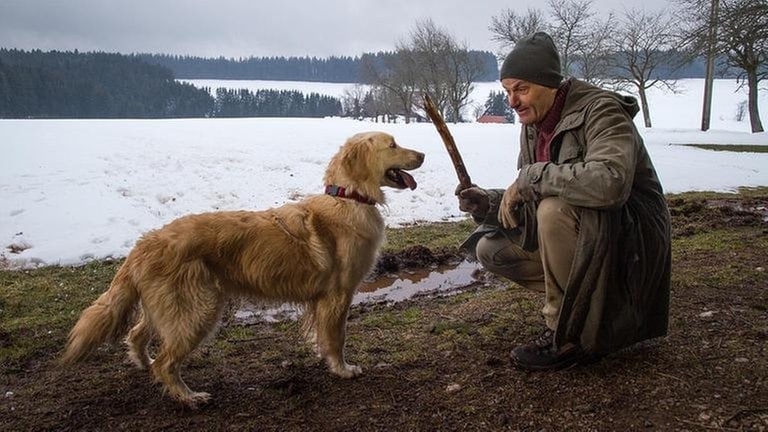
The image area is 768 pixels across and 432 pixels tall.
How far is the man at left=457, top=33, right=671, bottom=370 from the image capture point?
9.35 feet

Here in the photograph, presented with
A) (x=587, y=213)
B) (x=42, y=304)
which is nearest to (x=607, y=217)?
(x=587, y=213)

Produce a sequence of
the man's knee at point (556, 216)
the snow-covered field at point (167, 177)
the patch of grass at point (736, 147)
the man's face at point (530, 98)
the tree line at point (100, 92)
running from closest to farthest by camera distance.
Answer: the man's knee at point (556, 216) → the man's face at point (530, 98) → the snow-covered field at point (167, 177) → the patch of grass at point (736, 147) → the tree line at point (100, 92)

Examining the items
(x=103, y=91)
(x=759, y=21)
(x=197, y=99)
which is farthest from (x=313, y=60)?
(x=759, y=21)

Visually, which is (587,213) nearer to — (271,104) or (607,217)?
(607,217)

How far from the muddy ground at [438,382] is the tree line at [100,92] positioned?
33981 millimetres

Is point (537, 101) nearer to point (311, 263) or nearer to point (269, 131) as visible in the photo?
point (311, 263)

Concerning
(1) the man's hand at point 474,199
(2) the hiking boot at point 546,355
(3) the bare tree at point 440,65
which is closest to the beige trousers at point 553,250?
(2) the hiking boot at point 546,355

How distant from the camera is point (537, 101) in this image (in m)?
3.27

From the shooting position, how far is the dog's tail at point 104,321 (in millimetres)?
3121

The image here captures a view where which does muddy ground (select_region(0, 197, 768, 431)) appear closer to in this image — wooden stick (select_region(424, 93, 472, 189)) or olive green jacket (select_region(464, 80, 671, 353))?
olive green jacket (select_region(464, 80, 671, 353))

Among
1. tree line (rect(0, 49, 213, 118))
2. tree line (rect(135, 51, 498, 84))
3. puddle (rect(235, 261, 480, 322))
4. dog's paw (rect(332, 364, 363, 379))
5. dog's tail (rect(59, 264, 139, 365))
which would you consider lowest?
puddle (rect(235, 261, 480, 322))

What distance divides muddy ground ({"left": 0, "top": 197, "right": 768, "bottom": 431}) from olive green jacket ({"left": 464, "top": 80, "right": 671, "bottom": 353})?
343 mm

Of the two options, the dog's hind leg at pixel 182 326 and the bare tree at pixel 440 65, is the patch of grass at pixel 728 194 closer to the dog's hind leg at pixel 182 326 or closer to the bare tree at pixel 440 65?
the dog's hind leg at pixel 182 326

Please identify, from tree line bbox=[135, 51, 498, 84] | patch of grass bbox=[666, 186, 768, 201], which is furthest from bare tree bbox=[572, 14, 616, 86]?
tree line bbox=[135, 51, 498, 84]
